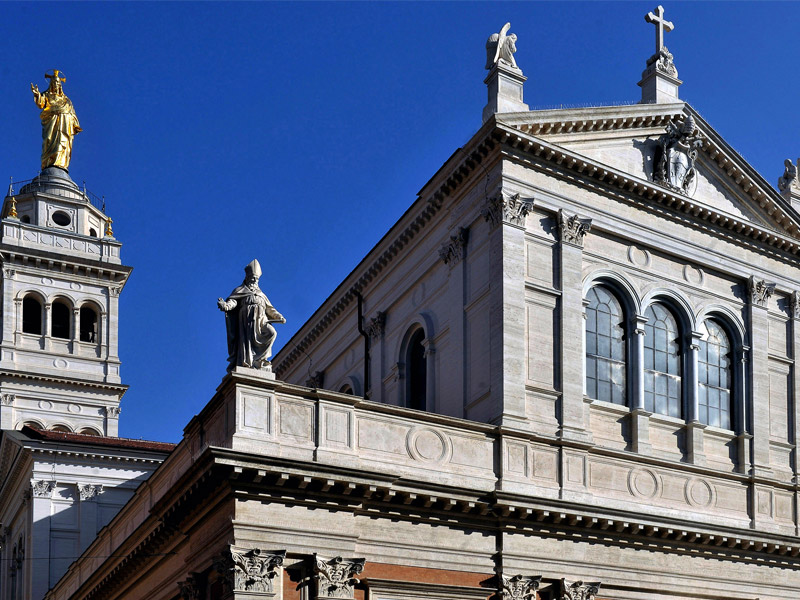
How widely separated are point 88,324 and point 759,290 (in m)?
39.6

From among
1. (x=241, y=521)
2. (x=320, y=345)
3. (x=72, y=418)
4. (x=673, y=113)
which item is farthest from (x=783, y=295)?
(x=72, y=418)

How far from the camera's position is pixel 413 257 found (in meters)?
29.7

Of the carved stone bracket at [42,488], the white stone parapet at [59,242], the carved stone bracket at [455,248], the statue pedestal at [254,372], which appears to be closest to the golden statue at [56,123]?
the white stone parapet at [59,242]

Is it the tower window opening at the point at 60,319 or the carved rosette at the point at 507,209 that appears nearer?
the carved rosette at the point at 507,209

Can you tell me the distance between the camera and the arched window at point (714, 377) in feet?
92.2

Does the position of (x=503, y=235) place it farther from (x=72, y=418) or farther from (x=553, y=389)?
(x=72, y=418)

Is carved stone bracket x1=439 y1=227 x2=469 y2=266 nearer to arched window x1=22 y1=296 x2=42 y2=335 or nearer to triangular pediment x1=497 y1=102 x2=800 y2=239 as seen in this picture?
triangular pediment x1=497 y1=102 x2=800 y2=239

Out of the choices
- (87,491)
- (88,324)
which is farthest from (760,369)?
(88,324)

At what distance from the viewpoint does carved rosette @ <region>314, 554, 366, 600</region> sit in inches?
819

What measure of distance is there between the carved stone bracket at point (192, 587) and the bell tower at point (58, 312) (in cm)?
3485

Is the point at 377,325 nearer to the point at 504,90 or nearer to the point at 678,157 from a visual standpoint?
the point at 504,90

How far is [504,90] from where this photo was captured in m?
26.7

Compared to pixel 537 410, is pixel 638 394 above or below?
above

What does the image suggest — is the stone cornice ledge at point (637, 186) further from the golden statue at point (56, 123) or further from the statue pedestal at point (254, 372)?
the golden statue at point (56, 123)
